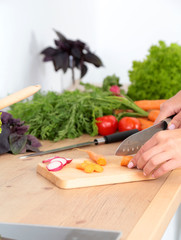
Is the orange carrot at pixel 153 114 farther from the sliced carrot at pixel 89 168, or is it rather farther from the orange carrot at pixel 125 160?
the sliced carrot at pixel 89 168

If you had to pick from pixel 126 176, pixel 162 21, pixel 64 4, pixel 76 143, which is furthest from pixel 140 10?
pixel 126 176

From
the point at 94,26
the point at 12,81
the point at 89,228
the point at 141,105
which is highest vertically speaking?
the point at 94,26

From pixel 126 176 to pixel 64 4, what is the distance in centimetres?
167

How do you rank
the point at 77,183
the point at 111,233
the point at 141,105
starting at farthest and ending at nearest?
the point at 141,105
the point at 77,183
the point at 111,233

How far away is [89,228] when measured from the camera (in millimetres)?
777

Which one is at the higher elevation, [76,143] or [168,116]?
[168,116]

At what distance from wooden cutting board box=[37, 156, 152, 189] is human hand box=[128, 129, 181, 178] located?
0.05 meters

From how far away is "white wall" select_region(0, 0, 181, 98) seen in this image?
1.81 m

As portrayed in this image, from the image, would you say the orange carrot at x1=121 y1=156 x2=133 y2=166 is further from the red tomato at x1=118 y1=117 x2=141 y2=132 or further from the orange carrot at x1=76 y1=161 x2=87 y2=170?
the red tomato at x1=118 y1=117 x2=141 y2=132

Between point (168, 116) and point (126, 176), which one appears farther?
point (168, 116)

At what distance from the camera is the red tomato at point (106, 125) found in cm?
152

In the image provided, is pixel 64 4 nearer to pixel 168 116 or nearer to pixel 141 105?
pixel 141 105

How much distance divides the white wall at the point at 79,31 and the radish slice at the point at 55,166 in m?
0.77

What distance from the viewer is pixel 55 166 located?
1.06 meters
